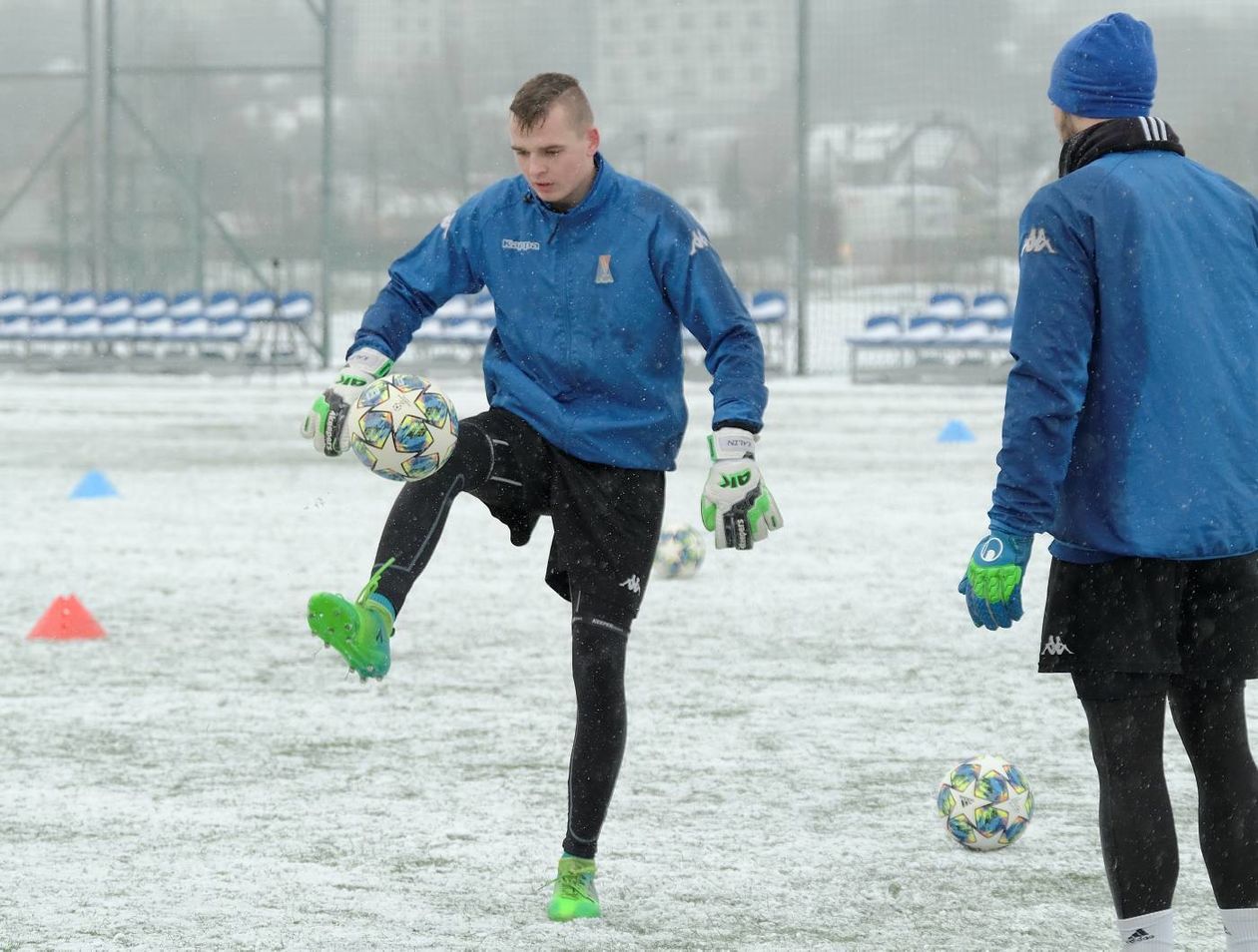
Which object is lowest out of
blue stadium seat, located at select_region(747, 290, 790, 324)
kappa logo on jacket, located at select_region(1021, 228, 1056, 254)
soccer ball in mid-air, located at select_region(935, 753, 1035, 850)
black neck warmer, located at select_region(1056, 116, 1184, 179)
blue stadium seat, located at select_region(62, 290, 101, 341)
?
blue stadium seat, located at select_region(62, 290, 101, 341)

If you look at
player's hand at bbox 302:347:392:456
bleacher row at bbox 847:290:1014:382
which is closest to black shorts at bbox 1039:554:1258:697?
player's hand at bbox 302:347:392:456

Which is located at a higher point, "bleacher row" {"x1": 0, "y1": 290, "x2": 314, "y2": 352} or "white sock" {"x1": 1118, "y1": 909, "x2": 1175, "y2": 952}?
"white sock" {"x1": 1118, "y1": 909, "x2": 1175, "y2": 952}

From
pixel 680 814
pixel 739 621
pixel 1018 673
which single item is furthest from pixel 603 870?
pixel 739 621

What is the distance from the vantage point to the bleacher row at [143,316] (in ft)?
90.3

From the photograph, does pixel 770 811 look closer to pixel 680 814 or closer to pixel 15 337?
pixel 680 814

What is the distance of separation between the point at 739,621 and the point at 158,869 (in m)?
4.12

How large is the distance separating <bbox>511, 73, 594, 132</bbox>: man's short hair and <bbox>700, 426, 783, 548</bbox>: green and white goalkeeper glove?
2.66ft

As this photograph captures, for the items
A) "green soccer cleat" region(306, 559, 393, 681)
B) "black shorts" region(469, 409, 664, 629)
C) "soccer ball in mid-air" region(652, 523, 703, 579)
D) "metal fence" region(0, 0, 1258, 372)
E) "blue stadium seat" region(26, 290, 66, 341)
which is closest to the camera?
"green soccer cleat" region(306, 559, 393, 681)

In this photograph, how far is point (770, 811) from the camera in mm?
5258

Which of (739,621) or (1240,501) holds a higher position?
(1240,501)

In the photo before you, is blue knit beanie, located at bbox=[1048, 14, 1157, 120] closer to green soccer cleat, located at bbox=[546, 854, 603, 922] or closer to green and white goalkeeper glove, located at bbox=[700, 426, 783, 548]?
green and white goalkeeper glove, located at bbox=[700, 426, 783, 548]

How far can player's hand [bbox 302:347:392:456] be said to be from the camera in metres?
4.29

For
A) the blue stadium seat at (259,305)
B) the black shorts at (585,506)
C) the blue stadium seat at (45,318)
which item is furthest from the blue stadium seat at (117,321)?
the black shorts at (585,506)

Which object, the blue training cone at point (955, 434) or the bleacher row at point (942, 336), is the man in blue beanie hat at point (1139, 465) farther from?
the bleacher row at point (942, 336)
